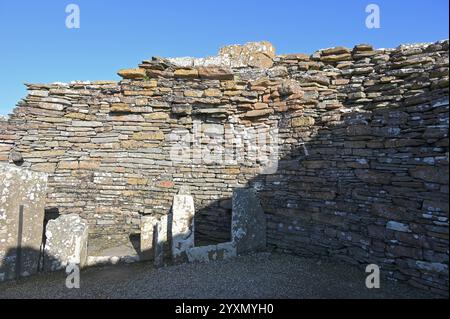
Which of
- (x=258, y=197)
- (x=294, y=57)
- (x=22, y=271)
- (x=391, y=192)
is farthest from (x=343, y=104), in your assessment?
(x=22, y=271)

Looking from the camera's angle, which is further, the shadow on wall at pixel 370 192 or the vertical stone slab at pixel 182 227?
the vertical stone slab at pixel 182 227

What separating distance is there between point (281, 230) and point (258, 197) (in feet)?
2.52

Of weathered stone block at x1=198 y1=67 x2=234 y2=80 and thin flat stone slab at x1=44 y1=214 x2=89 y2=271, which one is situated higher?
weathered stone block at x1=198 y1=67 x2=234 y2=80

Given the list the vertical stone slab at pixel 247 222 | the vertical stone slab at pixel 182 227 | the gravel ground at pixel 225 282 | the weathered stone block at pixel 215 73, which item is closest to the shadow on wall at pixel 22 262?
the gravel ground at pixel 225 282

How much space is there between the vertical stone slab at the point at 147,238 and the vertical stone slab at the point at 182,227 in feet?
1.86

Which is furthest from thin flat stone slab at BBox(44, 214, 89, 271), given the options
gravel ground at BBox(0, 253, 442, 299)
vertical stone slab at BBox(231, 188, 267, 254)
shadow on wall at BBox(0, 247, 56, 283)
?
vertical stone slab at BBox(231, 188, 267, 254)

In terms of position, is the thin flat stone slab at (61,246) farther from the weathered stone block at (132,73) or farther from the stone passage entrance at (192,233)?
the weathered stone block at (132,73)

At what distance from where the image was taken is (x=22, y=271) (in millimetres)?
4750

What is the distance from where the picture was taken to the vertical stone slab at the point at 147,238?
530cm

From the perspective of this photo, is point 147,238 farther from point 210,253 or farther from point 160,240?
point 210,253

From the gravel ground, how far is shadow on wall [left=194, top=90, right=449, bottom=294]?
358mm

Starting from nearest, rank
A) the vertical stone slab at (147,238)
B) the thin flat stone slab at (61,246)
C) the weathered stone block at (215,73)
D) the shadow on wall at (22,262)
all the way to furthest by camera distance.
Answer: the shadow on wall at (22,262)
the thin flat stone slab at (61,246)
the vertical stone slab at (147,238)
the weathered stone block at (215,73)

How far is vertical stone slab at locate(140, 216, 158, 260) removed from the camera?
5305 mm

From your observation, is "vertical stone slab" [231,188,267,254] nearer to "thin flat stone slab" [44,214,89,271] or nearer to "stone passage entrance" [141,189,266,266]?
"stone passage entrance" [141,189,266,266]
